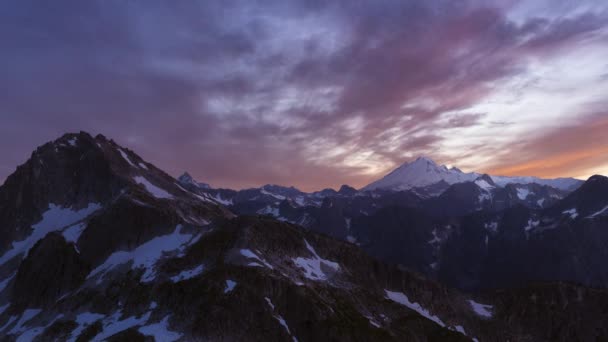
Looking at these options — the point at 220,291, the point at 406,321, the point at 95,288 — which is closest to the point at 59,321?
the point at 95,288

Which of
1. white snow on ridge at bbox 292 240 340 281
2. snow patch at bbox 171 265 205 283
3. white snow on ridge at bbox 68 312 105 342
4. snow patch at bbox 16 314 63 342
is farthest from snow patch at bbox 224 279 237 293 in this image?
snow patch at bbox 16 314 63 342

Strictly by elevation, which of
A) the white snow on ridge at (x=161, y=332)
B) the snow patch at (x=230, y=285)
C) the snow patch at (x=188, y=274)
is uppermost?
the snow patch at (x=188, y=274)

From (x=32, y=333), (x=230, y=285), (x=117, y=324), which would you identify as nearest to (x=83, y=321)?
(x=117, y=324)

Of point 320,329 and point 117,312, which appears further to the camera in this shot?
point 117,312

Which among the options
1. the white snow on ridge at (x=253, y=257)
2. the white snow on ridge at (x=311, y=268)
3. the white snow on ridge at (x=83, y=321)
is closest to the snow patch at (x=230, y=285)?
the white snow on ridge at (x=253, y=257)

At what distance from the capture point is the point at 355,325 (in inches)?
6225

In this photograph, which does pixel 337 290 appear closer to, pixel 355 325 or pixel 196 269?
pixel 355 325

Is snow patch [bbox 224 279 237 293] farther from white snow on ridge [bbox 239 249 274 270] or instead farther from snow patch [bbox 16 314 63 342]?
snow patch [bbox 16 314 63 342]

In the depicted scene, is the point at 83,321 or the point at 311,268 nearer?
the point at 83,321

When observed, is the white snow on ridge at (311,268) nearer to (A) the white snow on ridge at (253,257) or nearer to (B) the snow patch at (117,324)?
(A) the white snow on ridge at (253,257)

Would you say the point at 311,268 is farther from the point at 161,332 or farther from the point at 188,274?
the point at 161,332

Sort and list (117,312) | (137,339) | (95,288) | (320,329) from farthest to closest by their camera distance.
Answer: (95,288), (117,312), (320,329), (137,339)

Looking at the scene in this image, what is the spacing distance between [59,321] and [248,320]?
76.7 meters

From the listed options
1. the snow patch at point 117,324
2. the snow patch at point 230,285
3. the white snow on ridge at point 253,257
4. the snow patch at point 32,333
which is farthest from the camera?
the snow patch at point 32,333
